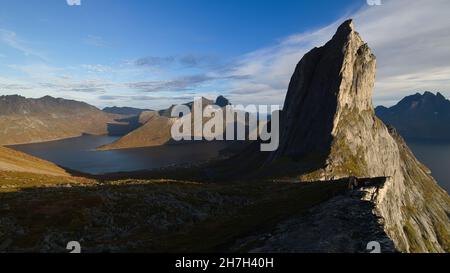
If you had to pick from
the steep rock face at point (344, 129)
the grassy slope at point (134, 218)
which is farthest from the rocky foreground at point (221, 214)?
the steep rock face at point (344, 129)

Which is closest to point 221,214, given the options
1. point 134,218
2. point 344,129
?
point 134,218

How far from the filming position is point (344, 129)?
445 feet

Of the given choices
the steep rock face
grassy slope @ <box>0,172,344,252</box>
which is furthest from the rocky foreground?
the steep rock face

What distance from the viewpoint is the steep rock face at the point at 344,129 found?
128 meters

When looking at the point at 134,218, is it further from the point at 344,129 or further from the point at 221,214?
the point at 344,129

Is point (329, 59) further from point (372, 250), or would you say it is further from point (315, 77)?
point (372, 250)

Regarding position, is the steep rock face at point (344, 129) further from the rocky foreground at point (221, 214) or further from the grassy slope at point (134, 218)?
the grassy slope at point (134, 218)

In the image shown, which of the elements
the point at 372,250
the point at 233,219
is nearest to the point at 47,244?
the point at 233,219

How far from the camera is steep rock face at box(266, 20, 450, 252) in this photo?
128 m

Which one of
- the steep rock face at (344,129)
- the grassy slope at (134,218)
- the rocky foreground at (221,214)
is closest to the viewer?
the rocky foreground at (221,214)

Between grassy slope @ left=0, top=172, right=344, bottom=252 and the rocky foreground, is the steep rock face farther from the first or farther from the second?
grassy slope @ left=0, top=172, right=344, bottom=252
